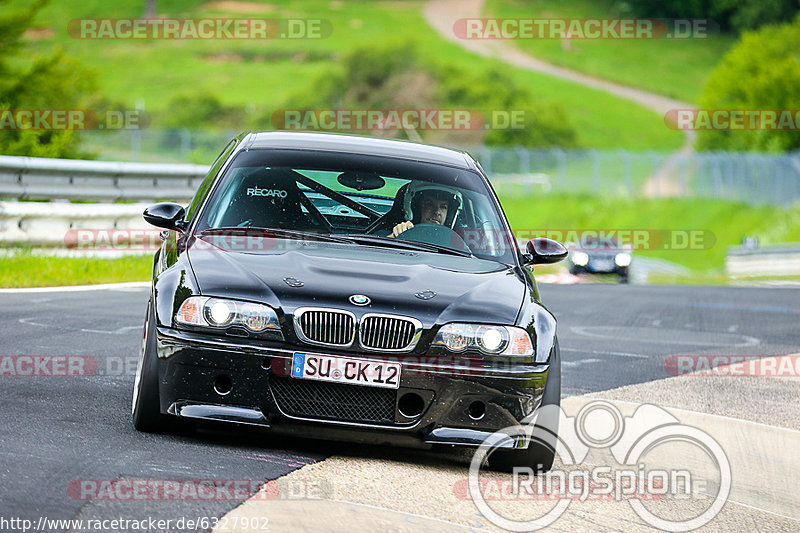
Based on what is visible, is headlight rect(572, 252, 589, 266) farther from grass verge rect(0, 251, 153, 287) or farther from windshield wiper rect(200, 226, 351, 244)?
windshield wiper rect(200, 226, 351, 244)

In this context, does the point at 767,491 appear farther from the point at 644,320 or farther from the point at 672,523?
the point at 644,320

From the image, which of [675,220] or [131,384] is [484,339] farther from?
[675,220]

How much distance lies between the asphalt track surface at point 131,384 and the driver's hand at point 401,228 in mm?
1283

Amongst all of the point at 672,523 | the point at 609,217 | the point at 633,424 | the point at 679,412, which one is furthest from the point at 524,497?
the point at 609,217

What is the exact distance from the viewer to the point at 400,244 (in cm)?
685

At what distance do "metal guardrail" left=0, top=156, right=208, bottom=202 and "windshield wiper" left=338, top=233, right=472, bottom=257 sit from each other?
29.6 ft

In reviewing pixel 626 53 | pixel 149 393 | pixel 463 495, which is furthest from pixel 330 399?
pixel 626 53

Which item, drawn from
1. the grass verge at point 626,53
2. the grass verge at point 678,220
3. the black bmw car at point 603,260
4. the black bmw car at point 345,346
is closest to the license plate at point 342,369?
the black bmw car at point 345,346

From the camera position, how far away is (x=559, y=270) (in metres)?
32.1

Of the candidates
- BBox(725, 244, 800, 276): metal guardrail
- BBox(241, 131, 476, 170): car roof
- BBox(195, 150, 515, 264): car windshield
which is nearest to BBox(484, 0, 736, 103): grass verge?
BBox(725, 244, 800, 276): metal guardrail

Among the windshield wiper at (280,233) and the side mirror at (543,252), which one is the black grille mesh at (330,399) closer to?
the windshield wiper at (280,233)

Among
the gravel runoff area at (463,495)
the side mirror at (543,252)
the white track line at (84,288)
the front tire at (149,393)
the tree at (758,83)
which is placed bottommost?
the gravel runoff area at (463,495)

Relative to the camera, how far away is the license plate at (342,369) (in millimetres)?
5684

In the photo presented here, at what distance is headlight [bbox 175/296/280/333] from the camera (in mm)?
5746
